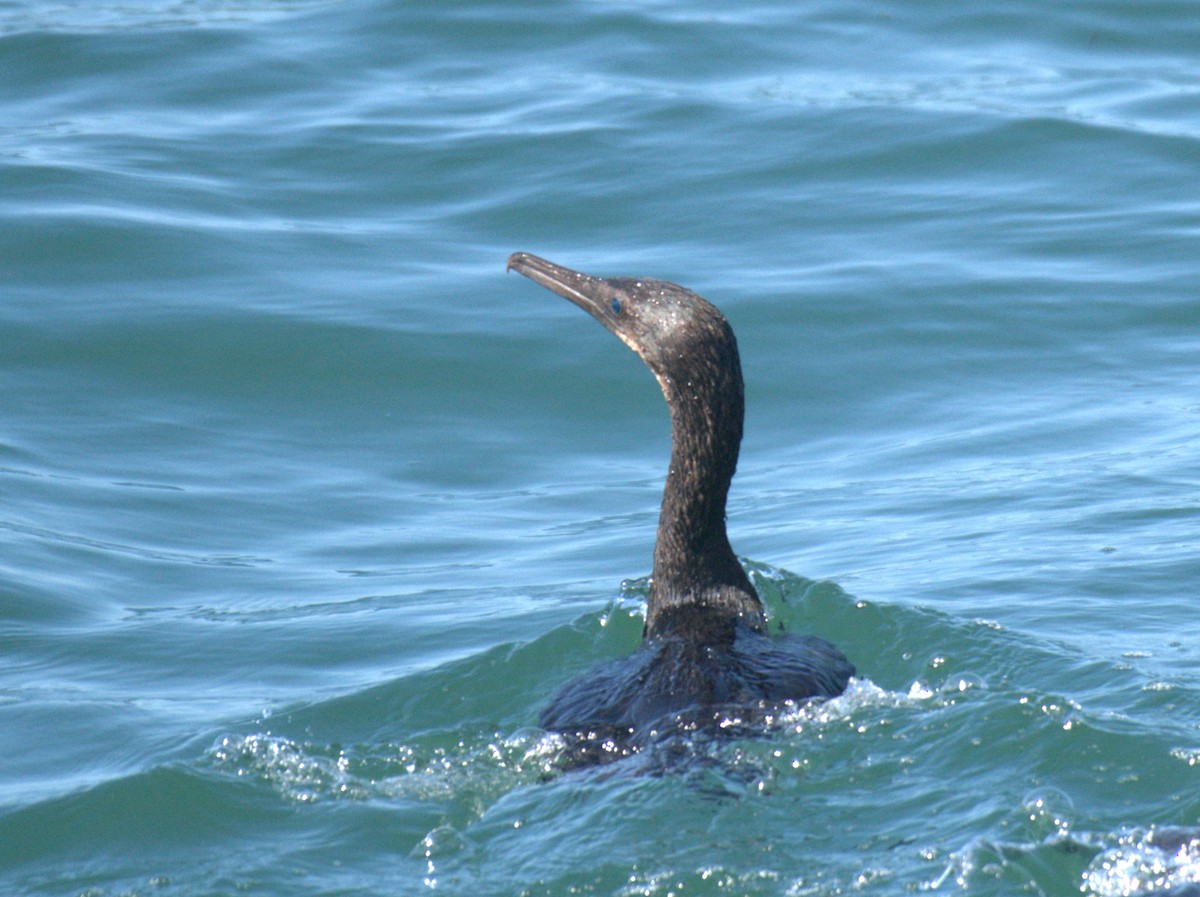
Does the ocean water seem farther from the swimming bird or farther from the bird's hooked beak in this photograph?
the bird's hooked beak

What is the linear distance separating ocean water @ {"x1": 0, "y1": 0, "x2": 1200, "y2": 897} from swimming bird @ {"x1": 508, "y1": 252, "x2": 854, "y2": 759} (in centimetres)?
22

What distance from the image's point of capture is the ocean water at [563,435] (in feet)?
16.5

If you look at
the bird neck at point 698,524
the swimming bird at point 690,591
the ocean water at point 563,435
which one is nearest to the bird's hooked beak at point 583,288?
the swimming bird at point 690,591

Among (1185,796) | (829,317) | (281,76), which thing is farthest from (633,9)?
(1185,796)

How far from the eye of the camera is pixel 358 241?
1186 cm

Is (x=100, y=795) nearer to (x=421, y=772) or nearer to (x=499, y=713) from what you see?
(x=421, y=772)

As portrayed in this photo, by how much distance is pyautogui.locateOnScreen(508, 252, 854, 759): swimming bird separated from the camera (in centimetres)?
532

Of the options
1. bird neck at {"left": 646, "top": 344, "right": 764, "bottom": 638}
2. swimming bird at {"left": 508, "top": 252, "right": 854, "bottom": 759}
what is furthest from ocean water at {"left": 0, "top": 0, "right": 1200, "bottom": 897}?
bird neck at {"left": 646, "top": 344, "right": 764, "bottom": 638}

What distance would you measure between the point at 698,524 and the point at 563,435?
3139 millimetres

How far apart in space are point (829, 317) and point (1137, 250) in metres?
2.30

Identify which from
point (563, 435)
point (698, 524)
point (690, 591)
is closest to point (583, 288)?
point (698, 524)

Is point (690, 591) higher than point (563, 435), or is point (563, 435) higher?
point (563, 435)

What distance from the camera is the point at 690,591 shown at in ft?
21.3

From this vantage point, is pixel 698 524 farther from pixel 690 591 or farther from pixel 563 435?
pixel 563 435
